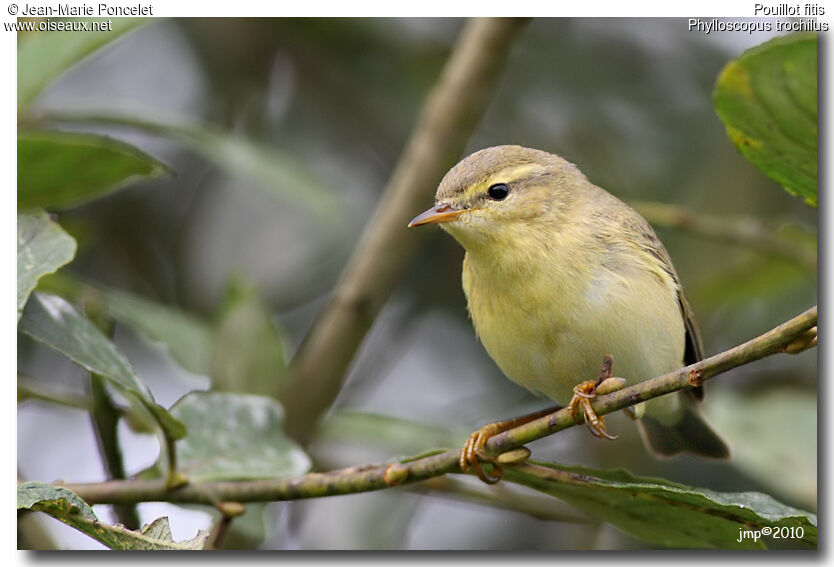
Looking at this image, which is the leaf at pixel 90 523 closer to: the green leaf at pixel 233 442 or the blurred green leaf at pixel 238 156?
the green leaf at pixel 233 442

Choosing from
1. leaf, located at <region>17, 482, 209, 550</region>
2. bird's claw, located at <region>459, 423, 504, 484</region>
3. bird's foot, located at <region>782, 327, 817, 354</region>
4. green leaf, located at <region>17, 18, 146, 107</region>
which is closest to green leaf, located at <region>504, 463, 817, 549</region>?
bird's claw, located at <region>459, 423, 504, 484</region>

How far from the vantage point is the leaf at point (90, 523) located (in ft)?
5.49

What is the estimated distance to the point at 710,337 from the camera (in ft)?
10.4

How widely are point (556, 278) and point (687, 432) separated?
659 millimetres

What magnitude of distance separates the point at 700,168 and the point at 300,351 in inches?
55.1

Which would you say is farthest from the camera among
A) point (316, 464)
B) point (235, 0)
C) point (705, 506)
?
point (316, 464)

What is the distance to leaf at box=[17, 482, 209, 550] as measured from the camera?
1.67 metres

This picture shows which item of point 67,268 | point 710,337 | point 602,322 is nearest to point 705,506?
point 602,322

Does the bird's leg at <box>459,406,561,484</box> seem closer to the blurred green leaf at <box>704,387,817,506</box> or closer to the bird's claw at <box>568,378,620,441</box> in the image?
the bird's claw at <box>568,378,620,441</box>

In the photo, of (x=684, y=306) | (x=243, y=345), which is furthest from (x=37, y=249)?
(x=684, y=306)

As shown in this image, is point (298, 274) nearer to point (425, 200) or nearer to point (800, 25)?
point (425, 200)

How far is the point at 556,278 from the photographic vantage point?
208 centimetres

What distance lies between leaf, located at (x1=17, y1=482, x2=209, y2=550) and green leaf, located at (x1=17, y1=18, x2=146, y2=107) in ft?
3.17

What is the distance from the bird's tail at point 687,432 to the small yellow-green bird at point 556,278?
2.9 inches
